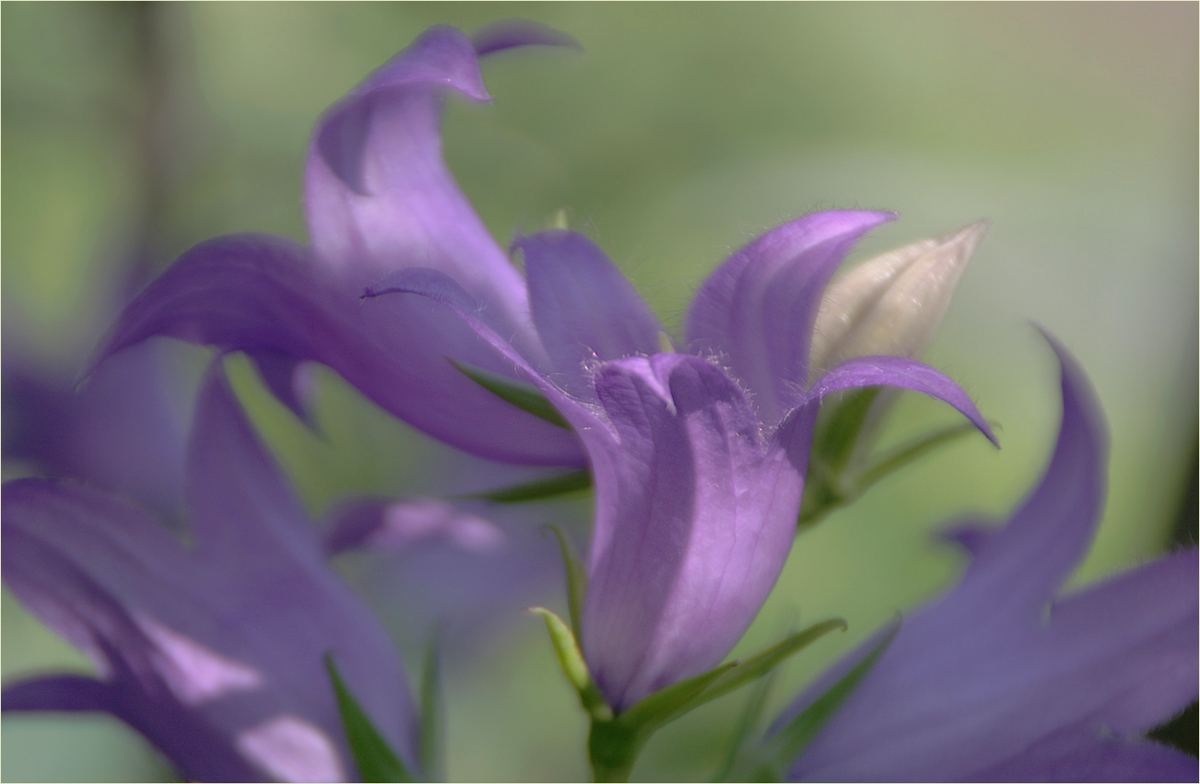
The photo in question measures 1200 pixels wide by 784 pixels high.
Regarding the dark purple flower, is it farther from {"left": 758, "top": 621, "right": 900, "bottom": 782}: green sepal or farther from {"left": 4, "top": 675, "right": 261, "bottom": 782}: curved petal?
{"left": 758, "top": 621, "right": 900, "bottom": 782}: green sepal

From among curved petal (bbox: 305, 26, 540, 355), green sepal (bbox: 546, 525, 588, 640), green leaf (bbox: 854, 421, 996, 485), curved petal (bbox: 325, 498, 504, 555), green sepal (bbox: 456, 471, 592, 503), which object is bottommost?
curved petal (bbox: 325, 498, 504, 555)

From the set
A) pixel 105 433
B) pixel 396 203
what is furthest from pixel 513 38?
pixel 105 433

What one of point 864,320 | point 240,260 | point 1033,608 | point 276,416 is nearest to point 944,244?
point 864,320

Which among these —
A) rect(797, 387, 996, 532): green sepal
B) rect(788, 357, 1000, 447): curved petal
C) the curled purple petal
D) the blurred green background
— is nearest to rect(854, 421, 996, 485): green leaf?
rect(797, 387, 996, 532): green sepal

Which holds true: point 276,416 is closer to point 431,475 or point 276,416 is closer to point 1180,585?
point 431,475

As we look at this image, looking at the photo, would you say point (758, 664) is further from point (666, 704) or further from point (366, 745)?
point (366, 745)

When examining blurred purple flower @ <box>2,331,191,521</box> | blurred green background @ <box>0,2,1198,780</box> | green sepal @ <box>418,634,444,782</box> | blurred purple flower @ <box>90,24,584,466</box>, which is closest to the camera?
blurred purple flower @ <box>90,24,584,466</box>
